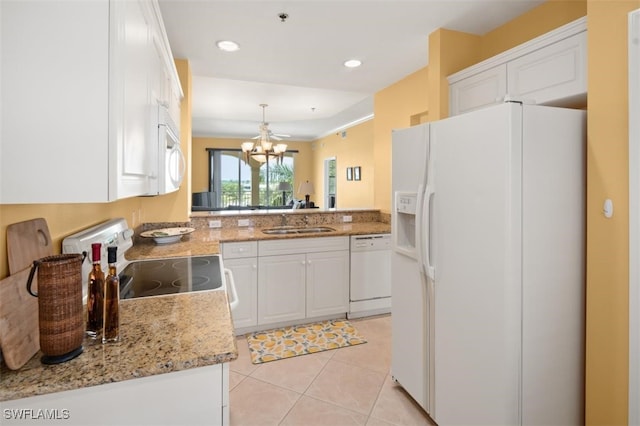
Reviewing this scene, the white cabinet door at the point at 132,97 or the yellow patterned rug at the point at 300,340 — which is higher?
the white cabinet door at the point at 132,97

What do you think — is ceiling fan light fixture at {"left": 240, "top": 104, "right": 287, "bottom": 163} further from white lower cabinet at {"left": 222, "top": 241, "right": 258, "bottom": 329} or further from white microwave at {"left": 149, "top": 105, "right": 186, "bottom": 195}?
white microwave at {"left": 149, "top": 105, "right": 186, "bottom": 195}

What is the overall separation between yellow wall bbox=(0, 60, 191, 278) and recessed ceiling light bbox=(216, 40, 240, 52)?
504 mm

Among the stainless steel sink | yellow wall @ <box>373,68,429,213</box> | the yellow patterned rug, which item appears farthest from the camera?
the stainless steel sink

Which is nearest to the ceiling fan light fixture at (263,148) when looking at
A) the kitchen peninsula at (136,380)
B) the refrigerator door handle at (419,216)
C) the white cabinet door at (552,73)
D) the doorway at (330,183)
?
the doorway at (330,183)

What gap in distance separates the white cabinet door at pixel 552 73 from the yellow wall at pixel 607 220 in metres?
0.29

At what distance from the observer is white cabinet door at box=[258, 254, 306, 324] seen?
3.11 m

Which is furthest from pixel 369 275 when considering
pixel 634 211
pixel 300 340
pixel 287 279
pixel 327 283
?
pixel 634 211

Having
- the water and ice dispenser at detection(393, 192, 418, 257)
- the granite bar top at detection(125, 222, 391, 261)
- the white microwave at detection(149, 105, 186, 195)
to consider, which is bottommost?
the granite bar top at detection(125, 222, 391, 261)

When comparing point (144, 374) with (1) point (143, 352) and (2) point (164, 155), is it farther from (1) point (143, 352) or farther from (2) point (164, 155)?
(2) point (164, 155)

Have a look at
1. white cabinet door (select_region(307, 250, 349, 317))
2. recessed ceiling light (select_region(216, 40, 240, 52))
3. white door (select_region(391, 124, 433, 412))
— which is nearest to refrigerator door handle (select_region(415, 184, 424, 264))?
white door (select_region(391, 124, 433, 412))

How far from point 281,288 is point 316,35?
7.09 feet

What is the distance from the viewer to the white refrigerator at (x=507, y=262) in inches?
56.5

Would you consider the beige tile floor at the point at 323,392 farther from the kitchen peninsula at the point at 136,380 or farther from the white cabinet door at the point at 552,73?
the white cabinet door at the point at 552,73

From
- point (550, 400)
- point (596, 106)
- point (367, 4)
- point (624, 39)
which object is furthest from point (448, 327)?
point (367, 4)
